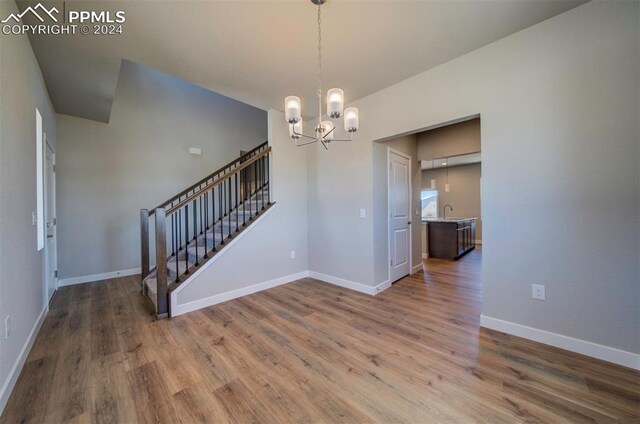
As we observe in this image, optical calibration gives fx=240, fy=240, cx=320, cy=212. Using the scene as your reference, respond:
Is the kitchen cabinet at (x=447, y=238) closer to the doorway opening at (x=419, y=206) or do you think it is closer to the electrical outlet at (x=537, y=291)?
the doorway opening at (x=419, y=206)

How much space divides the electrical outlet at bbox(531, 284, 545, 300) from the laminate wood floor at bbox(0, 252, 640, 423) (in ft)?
1.31

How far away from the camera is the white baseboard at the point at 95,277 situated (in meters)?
3.76

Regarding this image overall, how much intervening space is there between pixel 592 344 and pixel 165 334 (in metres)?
3.62

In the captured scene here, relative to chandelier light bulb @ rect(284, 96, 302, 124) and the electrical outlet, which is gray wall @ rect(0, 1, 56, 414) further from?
the electrical outlet

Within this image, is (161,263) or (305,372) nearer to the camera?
(305,372)

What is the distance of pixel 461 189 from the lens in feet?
26.2

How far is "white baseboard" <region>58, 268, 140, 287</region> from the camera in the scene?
12.3 ft

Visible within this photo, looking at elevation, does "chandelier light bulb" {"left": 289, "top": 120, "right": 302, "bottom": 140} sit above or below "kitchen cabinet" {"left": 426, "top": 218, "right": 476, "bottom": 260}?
above

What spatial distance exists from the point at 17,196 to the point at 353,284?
343 cm

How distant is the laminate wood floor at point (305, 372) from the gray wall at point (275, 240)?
0.41m

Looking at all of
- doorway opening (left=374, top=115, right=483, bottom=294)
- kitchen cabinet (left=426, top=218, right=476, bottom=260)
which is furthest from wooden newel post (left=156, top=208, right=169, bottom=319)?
kitchen cabinet (left=426, top=218, right=476, bottom=260)

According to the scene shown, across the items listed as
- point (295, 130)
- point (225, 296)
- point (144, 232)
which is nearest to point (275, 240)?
point (225, 296)

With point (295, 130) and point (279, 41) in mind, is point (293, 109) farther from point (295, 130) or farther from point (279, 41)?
point (279, 41)

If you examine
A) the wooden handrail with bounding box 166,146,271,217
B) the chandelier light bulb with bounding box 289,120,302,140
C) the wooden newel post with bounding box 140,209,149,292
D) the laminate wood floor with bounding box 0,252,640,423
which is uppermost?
the chandelier light bulb with bounding box 289,120,302,140
